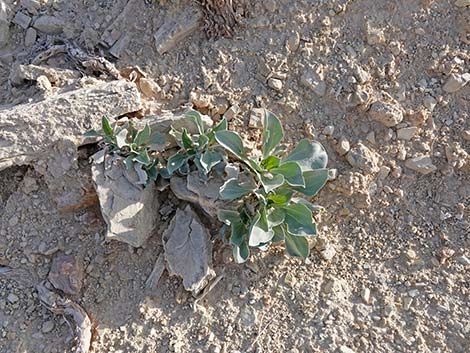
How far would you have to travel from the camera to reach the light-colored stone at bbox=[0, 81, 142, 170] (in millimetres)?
2934

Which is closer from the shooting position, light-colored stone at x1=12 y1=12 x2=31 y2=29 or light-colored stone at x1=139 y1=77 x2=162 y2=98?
light-colored stone at x1=139 y1=77 x2=162 y2=98

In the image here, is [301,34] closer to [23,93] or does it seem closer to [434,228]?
[434,228]

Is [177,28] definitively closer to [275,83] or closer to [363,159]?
[275,83]

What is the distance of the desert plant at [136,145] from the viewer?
9.33ft

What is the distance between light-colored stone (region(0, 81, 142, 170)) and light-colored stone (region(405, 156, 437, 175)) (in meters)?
1.54

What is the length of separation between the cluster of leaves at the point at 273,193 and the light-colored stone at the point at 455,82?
932 mm

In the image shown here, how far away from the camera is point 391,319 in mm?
2799

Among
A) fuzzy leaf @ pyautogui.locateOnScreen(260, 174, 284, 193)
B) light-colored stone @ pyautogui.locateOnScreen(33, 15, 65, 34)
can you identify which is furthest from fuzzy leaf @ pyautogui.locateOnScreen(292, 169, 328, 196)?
light-colored stone @ pyautogui.locateOnScreen(33, 15, 65, 34)

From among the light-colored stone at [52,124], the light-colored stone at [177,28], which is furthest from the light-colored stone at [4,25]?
the light-colored stone at [177,28]

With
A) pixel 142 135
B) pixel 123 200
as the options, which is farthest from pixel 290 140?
pixel 123 200

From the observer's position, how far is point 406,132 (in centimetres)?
316

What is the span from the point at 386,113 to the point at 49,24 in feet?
6.42

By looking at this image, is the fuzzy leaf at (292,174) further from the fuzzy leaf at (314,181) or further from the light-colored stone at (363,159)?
the light-colored stone at (363,159)

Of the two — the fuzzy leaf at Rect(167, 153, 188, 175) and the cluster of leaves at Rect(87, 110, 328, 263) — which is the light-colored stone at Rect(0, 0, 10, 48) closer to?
the cluster of leaves at Rect(87, 110, 328, 263)
